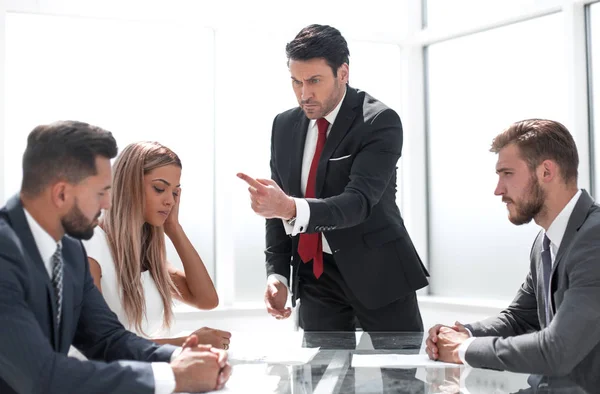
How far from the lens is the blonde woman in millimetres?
2664

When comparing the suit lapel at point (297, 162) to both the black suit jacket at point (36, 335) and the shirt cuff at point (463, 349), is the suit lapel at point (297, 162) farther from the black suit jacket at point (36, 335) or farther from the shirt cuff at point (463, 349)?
the black suit jacket at point (36, 335)

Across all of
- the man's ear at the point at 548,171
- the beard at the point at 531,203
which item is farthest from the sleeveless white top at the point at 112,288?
the man's ear at the point at 548,171

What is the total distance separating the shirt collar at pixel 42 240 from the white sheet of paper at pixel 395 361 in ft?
3.09

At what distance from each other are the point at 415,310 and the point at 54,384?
1.73m

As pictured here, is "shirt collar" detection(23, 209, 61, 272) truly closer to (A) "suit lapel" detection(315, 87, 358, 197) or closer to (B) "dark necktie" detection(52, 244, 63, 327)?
(B) "dark necktie" detection(52, 244, 63, 327)

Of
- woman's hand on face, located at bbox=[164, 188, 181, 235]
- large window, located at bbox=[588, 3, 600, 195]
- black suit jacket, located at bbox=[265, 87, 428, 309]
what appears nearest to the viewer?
black suit jacket, located at bbox=[265, 87, 428, 309]

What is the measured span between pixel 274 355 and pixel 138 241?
78 cm

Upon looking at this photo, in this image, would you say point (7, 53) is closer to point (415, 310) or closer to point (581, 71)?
point (415, 310)

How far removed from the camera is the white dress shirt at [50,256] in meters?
1.66

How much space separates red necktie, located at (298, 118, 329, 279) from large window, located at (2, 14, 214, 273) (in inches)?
109

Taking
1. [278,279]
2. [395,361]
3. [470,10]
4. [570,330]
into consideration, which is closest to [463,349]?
[395,361]

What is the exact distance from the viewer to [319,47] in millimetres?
2896

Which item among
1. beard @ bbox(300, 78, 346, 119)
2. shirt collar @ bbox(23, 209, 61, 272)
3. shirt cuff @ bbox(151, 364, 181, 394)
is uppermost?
beard @ bbox(300, 78, 346, 119)

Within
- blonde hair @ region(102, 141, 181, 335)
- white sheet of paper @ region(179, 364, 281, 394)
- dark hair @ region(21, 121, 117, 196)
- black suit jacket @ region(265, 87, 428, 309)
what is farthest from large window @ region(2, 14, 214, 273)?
dark hair @ region(21, 121, 117, 196)
